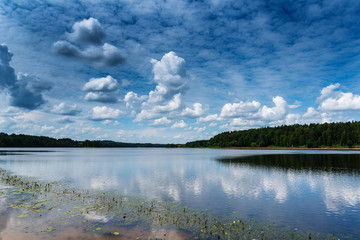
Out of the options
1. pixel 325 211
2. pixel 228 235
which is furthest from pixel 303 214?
pixel 228 235

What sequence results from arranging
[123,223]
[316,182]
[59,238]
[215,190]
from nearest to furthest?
[59,238]
[123,223]
[215,190]
[316,182]

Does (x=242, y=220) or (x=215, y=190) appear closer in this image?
(x=242, y=220)

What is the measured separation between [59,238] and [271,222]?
1672cm

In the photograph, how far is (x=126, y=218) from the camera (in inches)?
810

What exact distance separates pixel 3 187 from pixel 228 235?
34.5 meters

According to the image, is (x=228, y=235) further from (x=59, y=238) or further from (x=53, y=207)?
(x=53, y=207)

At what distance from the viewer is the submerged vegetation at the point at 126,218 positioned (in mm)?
17328

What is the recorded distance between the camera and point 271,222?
2034 cm

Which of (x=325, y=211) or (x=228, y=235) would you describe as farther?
(x=325, y=211)

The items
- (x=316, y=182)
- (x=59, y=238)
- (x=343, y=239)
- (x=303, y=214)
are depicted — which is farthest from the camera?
(x=316, y=182)

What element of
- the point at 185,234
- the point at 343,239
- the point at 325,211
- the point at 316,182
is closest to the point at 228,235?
the point at 185,234

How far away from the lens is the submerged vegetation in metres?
17.3

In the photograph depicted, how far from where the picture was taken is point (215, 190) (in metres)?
34.1

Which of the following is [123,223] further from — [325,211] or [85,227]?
[325,211]
